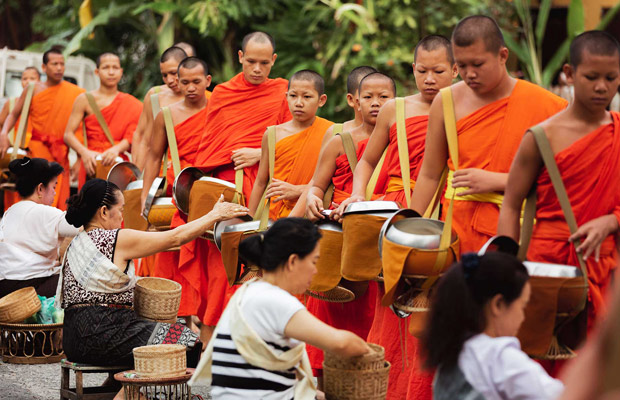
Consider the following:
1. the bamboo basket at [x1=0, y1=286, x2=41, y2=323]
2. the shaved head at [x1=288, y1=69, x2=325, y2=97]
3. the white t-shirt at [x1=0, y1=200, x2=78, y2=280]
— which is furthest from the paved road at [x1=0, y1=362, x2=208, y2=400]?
the shaved head at [x1=288, y1=69, x2=325, y2=97]

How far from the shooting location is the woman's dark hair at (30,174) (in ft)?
23.2

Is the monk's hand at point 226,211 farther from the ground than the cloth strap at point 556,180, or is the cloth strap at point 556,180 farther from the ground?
the cloth strap at point 556,180

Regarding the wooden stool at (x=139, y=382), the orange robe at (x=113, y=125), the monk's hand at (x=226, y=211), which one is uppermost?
the monk's hand at (x=226, y=211)

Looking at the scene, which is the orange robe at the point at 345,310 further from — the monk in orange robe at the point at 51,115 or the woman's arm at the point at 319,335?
the monk in orange robe at the point at 51,115

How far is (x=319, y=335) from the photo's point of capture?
11.7ft

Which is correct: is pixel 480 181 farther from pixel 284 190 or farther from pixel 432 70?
pixel 284 190

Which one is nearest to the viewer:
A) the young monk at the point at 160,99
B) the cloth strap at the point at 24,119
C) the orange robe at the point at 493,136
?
the orange robe at the point at 493,136

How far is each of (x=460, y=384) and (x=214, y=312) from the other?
4153 mm

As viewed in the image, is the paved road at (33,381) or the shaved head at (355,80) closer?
the paved road at (33,381)

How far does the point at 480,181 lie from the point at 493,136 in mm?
239

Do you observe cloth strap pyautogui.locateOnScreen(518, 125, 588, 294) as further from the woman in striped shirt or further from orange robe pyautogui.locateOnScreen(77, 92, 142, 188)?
orange robe pyautogui.locateOnScreen(77, 92, 142, 188)

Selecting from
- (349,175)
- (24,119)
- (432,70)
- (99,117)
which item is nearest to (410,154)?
(432,70)

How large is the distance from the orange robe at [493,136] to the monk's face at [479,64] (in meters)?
0.12

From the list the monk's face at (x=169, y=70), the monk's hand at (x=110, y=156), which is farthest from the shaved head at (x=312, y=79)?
the monk's hand at (x=110, y=156)
